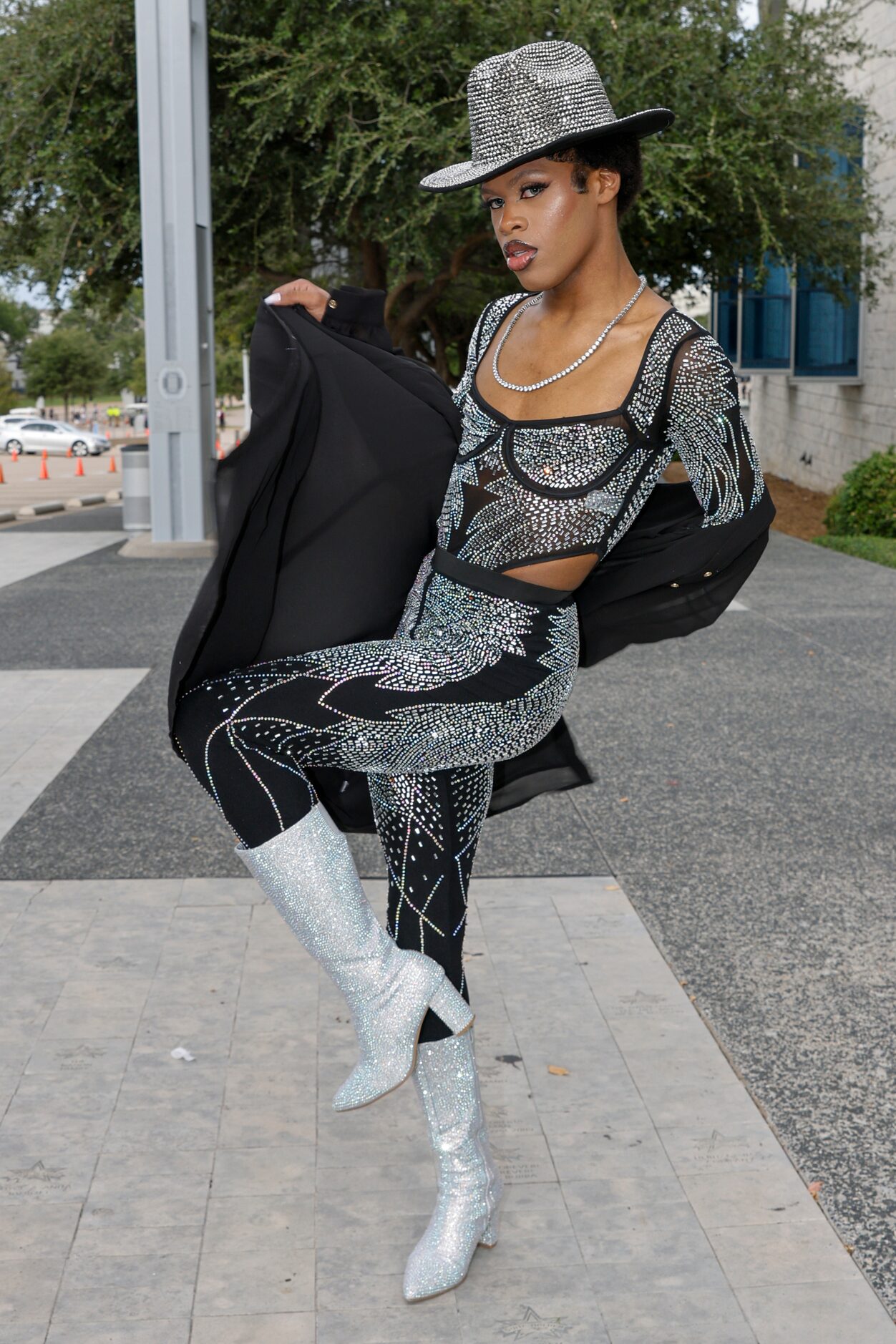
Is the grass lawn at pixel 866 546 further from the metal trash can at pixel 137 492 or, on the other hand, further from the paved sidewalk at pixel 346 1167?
the paved sidewalk at pixel 346 1167

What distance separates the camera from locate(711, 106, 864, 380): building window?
63.9ft

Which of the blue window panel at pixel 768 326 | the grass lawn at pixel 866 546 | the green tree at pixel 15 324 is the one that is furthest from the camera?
the green tree at pixel 15 324

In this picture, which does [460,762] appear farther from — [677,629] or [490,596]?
[677,629]

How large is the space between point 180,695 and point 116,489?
96.3 feet

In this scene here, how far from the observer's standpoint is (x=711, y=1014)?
12.8 ft

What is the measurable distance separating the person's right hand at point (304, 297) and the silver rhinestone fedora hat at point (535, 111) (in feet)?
1.38

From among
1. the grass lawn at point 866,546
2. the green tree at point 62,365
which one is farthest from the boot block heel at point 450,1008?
the green tree at point 62,365

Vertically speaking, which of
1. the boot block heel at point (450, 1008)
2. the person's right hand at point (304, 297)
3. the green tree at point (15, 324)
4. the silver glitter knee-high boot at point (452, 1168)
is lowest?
the silver glitter knee-high boot at point (452, 1168)

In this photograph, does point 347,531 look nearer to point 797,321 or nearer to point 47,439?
point 797,321

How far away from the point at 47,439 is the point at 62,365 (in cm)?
Result: 4401

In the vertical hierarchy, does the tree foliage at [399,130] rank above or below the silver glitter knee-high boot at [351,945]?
above

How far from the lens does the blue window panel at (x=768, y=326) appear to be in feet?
86.1

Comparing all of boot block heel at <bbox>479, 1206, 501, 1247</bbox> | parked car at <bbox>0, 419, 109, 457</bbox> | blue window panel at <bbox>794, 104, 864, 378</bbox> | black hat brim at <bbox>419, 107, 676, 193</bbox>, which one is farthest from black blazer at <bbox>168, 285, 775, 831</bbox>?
parked car at <bbox>0, 419, 109, 457</bbox>

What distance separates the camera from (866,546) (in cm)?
1518
